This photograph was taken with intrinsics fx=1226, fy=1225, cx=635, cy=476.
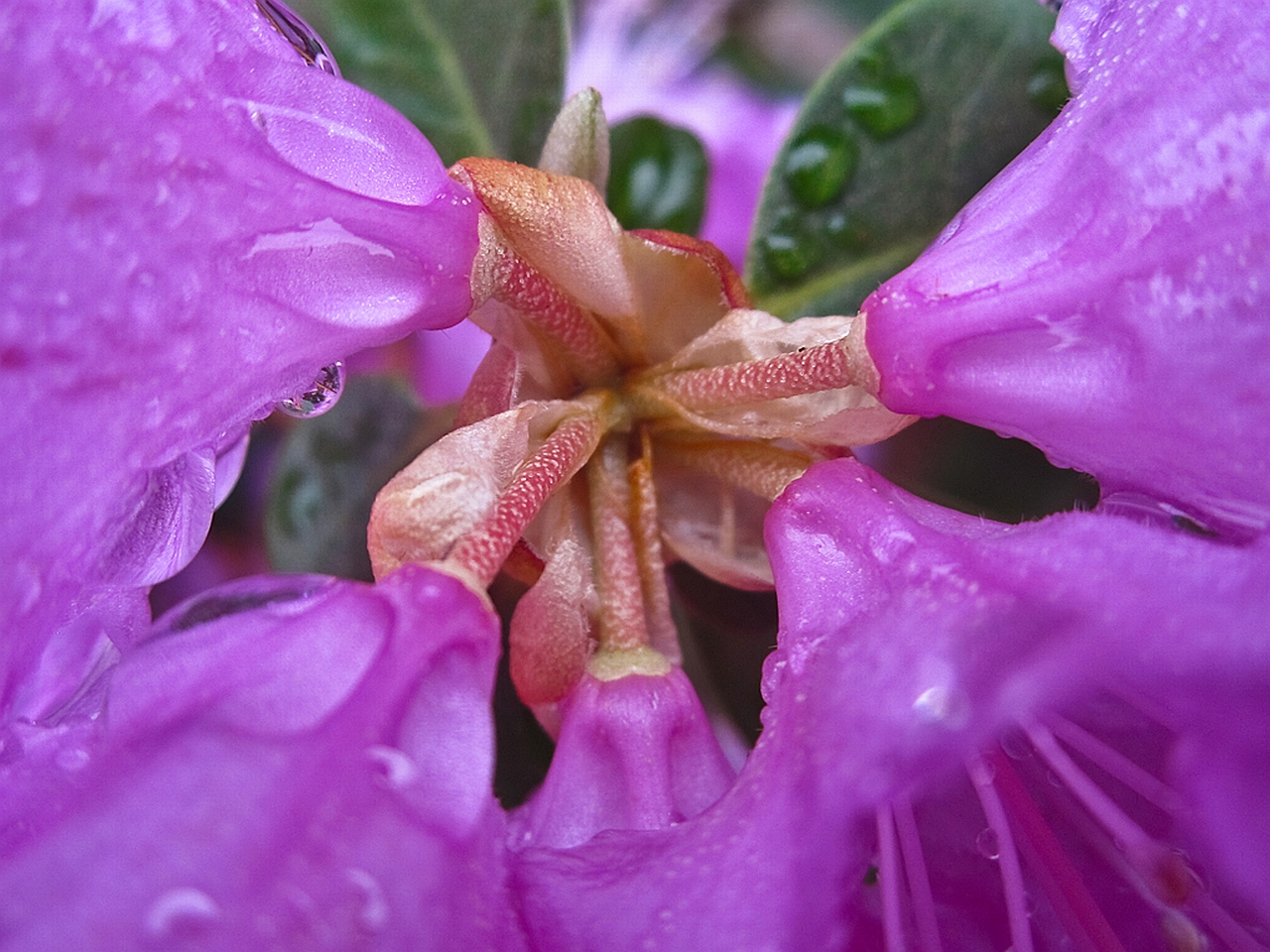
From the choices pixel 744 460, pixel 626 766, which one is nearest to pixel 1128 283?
pixel 744 460

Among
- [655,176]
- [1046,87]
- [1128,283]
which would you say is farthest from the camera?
[655,176]

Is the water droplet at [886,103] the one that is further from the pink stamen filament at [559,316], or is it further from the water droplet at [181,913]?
the water droplet at [181,913]

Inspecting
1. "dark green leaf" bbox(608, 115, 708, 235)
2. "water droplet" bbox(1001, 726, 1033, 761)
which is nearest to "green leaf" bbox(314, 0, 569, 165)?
"dark green leaf" bbox(608, 115, 708, 235)

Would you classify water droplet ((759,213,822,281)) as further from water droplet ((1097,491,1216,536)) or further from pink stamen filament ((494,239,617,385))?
water droplet ((1097,491,1216,536))

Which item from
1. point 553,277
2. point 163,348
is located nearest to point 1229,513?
point 553,277

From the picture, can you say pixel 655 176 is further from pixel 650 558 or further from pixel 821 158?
pixel 650 558

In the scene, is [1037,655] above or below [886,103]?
below

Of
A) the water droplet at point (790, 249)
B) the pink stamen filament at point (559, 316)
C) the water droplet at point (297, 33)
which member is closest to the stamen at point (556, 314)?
the pink stamen filament at point (559, 316)
